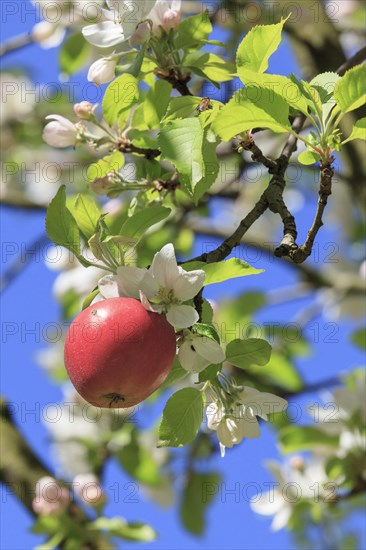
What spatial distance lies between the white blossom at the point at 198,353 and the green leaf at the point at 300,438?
3.56 feet

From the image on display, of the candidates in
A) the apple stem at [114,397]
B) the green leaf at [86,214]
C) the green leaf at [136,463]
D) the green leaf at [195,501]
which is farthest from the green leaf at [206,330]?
the green leaf at [195,501]

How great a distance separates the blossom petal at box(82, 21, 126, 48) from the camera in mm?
1195

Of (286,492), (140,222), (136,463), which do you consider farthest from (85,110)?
(136,463)

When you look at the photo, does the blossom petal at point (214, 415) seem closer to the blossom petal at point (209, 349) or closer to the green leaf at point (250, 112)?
the blossom petal at point (209, 349)

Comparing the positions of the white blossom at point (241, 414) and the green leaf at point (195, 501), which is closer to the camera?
the white blossom at point (241, 414)

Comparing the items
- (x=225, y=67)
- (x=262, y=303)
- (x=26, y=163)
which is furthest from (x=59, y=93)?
(x=225, y=67)

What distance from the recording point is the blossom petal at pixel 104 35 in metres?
1.20

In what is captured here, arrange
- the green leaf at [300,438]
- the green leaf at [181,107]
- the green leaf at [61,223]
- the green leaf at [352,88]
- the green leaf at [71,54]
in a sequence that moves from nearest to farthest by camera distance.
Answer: the green leaf at [352,88] → the green leaf at [61,223] → the green leaf at [181,107] → the green leaf at [71,54] → the green leaf at [300,438]

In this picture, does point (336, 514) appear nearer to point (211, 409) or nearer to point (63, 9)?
point (211, 409)

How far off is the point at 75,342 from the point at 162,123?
1.14 feet

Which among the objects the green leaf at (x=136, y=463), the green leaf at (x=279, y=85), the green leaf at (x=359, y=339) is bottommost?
the green leaf at (x=136, y=463)

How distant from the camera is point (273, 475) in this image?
204 centimetres

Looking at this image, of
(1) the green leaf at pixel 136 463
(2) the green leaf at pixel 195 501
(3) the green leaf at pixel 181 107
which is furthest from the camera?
(2) the green leaf at pixel 195 501

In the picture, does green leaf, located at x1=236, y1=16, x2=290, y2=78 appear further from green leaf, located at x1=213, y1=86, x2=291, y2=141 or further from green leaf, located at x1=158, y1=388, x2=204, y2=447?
green leaf, located at x1=158, y1=388, x2=204, y2=447
